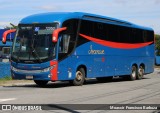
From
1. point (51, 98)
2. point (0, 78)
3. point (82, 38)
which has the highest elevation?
point (82, 38)

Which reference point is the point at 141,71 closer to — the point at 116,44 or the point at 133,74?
the point at 133,74

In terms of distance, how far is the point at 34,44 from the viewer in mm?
19516

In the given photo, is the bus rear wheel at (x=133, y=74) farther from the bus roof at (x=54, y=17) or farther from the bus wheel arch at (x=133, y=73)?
the bus roof at (x=54, y=17)

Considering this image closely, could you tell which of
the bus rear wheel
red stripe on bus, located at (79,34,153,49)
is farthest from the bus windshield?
the bus rear wheel

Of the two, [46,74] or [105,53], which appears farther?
[105,53]

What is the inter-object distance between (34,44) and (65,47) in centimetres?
145

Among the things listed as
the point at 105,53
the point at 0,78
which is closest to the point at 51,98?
the point at 105,53

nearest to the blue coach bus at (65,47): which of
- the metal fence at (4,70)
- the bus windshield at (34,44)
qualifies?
the bus windshield at (34,44)

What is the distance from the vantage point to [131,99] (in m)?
14.6

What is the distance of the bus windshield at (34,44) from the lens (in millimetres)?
19250

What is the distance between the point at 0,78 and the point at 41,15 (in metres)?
7.46

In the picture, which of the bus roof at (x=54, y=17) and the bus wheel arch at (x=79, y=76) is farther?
the bus wheel arch at (x=79, y=76)

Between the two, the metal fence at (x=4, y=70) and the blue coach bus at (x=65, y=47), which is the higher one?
the blue coach bus at (x=65, y=47)

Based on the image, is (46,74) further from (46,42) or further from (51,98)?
(51,98)
